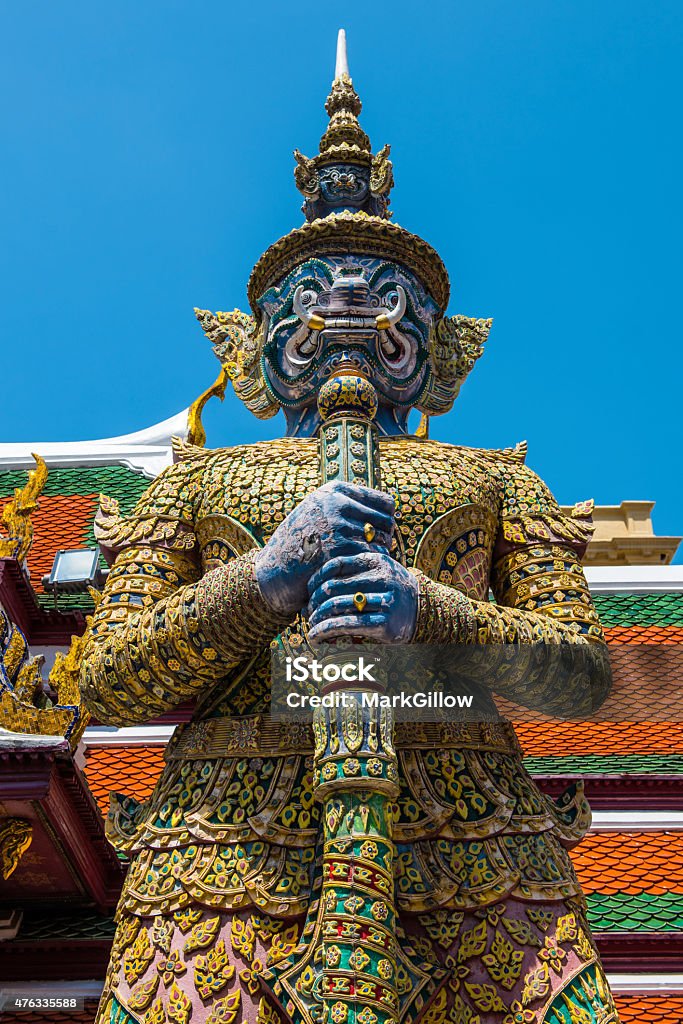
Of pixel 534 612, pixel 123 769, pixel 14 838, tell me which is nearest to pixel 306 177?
pixel 534 612

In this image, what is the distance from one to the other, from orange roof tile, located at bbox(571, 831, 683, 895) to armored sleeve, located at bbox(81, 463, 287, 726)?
293 cm

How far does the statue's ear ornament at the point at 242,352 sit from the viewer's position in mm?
4723

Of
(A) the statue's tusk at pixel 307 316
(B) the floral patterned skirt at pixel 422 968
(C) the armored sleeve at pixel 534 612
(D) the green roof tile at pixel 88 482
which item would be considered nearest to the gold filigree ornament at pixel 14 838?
(B) the floral patterned skirt at pixel 422 968

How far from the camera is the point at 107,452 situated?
8.62 meters

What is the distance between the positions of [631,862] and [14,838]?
3096mm

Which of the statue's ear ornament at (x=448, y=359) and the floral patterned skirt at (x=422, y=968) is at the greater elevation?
the statue's ear ornament at (x=448, y=359)

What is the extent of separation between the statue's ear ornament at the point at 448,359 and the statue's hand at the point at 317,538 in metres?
1.31

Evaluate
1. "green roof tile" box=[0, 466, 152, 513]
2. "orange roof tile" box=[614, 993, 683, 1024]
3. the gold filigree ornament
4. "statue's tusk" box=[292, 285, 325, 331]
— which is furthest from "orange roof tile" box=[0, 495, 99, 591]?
"orange roof tile" box=[614, 993, 683, 1024]

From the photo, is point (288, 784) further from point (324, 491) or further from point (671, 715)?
point (671, 715)

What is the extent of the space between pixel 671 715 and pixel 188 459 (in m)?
4.07

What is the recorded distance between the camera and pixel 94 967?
5.00m

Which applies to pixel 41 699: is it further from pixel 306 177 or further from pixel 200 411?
pixel 306 177

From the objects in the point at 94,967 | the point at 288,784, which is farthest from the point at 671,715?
the point at 288,784

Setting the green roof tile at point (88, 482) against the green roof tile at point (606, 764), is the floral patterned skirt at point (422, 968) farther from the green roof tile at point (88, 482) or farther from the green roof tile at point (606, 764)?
the green roof tile at point (88, 482)
